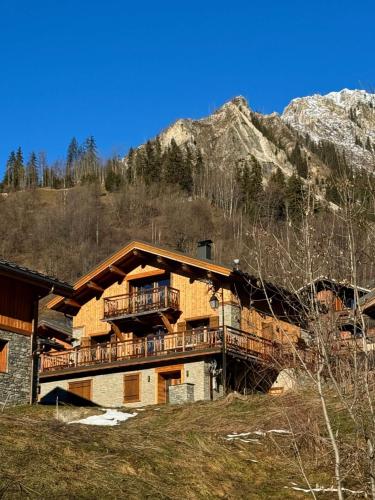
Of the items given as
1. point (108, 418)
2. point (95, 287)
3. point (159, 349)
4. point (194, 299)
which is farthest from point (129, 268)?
point (108, 418)

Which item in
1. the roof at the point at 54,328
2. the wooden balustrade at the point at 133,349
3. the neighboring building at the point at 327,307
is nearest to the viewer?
the neighboring building at the point at 327,307

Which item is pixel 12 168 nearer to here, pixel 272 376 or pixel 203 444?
pixel 272 376

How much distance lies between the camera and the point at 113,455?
11.8 metres

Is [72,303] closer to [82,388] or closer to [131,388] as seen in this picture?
[82,388]

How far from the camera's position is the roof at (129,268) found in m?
32.2

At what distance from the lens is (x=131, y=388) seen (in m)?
31.7

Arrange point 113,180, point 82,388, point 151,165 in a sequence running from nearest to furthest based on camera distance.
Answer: point 82,388, point 113,180, point 151,165

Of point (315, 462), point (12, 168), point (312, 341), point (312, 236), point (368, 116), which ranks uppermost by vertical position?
point (12, 168)

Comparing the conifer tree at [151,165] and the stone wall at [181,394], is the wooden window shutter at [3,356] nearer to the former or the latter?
the stone wall at [181,394]

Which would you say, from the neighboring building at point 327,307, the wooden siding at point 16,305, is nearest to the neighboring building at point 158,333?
the wooden siding at point 16,305

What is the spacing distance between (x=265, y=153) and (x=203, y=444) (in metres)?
126

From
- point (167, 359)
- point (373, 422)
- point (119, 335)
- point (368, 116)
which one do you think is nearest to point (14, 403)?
point (167, 359)

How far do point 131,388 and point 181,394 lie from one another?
415 cm

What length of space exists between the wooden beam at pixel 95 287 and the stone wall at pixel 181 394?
8.39m
